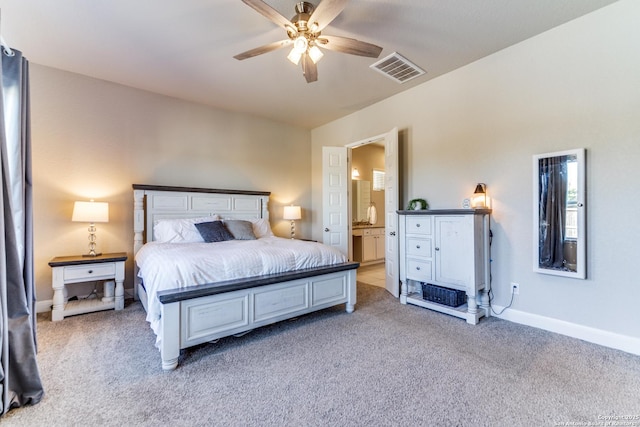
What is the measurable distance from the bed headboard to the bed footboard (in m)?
2.18

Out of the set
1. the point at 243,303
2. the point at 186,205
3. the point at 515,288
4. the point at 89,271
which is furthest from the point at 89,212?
the point at 515,288

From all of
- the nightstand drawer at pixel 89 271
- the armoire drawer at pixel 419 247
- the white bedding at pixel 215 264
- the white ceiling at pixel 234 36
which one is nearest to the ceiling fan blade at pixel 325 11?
the white ceiling at pixel 234 36

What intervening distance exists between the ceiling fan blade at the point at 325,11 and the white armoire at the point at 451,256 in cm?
220

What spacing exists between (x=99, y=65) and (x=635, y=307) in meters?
5.94

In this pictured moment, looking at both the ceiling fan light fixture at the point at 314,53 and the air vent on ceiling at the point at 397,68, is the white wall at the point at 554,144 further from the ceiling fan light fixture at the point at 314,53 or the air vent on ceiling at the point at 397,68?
the ceiling fan light fixture at the point at 314,53

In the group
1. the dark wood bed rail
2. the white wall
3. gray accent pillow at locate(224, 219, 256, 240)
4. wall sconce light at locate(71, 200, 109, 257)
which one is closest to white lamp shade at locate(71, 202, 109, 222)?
wall sconce light at locate(71, 200, 109, 257)

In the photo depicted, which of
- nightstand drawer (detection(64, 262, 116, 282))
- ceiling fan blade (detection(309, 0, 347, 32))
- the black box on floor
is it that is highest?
ceiling fan blade (detection(309, 0, 347, 32))

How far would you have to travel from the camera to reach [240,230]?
13.0 ft

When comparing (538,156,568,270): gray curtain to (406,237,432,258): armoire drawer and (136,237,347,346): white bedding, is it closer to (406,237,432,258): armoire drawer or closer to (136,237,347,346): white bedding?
(406,237,432,258): armoire drawer

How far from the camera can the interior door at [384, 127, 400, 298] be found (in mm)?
3949

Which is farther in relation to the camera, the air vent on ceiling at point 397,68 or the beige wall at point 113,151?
the beige wall at point 113,151

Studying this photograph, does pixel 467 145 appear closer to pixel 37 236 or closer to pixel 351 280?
pixel 351 280

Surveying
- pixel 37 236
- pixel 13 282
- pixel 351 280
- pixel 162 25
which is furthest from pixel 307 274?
pixel 37 236

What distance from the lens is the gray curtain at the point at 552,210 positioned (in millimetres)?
2658
